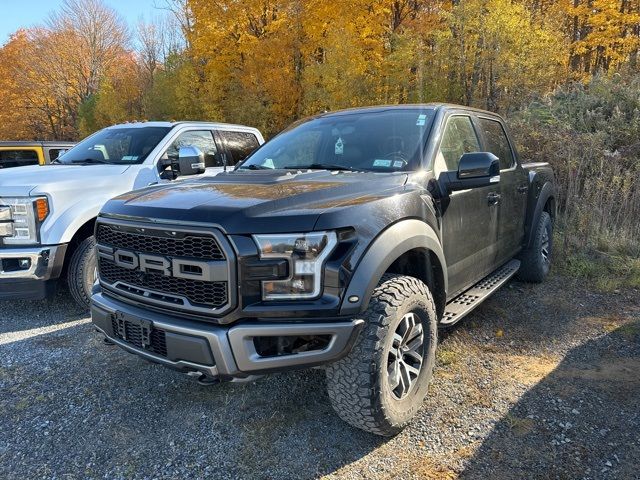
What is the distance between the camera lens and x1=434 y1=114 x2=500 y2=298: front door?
3264 mm

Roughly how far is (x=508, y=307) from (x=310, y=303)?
3175 mm

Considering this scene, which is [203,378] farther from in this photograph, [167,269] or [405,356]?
[405,356]

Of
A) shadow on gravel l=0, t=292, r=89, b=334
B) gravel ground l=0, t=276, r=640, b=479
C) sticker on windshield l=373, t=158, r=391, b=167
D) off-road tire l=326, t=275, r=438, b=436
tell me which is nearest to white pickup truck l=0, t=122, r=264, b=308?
shadow on gravel l=0, t=292, r=89, b=334

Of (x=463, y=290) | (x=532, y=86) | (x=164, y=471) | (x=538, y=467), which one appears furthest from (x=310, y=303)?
(x=532, y=86)

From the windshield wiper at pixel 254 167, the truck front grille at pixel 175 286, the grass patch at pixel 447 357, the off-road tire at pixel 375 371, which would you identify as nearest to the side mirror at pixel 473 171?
the off-road tire at pixel 375 371

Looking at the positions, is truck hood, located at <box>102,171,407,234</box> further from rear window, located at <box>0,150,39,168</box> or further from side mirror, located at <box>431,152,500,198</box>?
rear window, located at <box>0,150,39,168</box>

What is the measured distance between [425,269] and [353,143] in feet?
3.82

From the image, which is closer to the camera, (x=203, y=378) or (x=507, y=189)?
(x=203, y=378)

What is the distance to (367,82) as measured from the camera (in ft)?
50.6

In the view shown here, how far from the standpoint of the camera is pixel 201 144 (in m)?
6.01

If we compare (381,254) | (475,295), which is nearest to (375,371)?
(381,254)

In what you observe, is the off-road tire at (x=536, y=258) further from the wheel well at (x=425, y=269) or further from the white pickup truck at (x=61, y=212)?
the white pickup truck at (x=61, y=212)

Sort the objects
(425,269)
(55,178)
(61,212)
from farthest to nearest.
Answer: (55,178) < (61,212) < (425,269)

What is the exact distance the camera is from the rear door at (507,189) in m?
4.21
